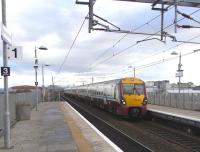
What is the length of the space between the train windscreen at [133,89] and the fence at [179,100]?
8.13m

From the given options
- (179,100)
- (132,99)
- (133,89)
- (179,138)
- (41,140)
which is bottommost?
(179,138)

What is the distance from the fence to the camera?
121 feet

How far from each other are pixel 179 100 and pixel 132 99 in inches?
510

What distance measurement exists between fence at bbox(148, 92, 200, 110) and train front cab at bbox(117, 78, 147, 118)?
836 centimetres

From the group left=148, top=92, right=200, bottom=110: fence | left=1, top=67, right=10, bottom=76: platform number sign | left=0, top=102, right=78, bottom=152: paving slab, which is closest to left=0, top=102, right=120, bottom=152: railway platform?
left=0, top=102, right=78, bottom=152: paving slab

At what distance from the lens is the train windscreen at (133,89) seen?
96.7ft

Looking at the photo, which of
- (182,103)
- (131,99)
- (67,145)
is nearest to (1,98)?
(67,145)

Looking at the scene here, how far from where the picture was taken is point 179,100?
40.9 meters

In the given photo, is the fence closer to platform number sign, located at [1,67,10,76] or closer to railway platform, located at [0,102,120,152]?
railway platform, located at [0,102,120,152]

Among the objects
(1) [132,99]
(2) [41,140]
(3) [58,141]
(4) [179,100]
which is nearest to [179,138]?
(3) [58,141]

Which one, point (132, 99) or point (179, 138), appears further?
point (132, 99)

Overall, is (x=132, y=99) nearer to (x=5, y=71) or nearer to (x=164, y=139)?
(x=164, y=139)

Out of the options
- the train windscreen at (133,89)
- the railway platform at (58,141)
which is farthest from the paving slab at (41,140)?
the train windscreen at (133,89)

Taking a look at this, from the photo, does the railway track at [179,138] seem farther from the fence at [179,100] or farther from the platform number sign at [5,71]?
the fence at [179,100]
